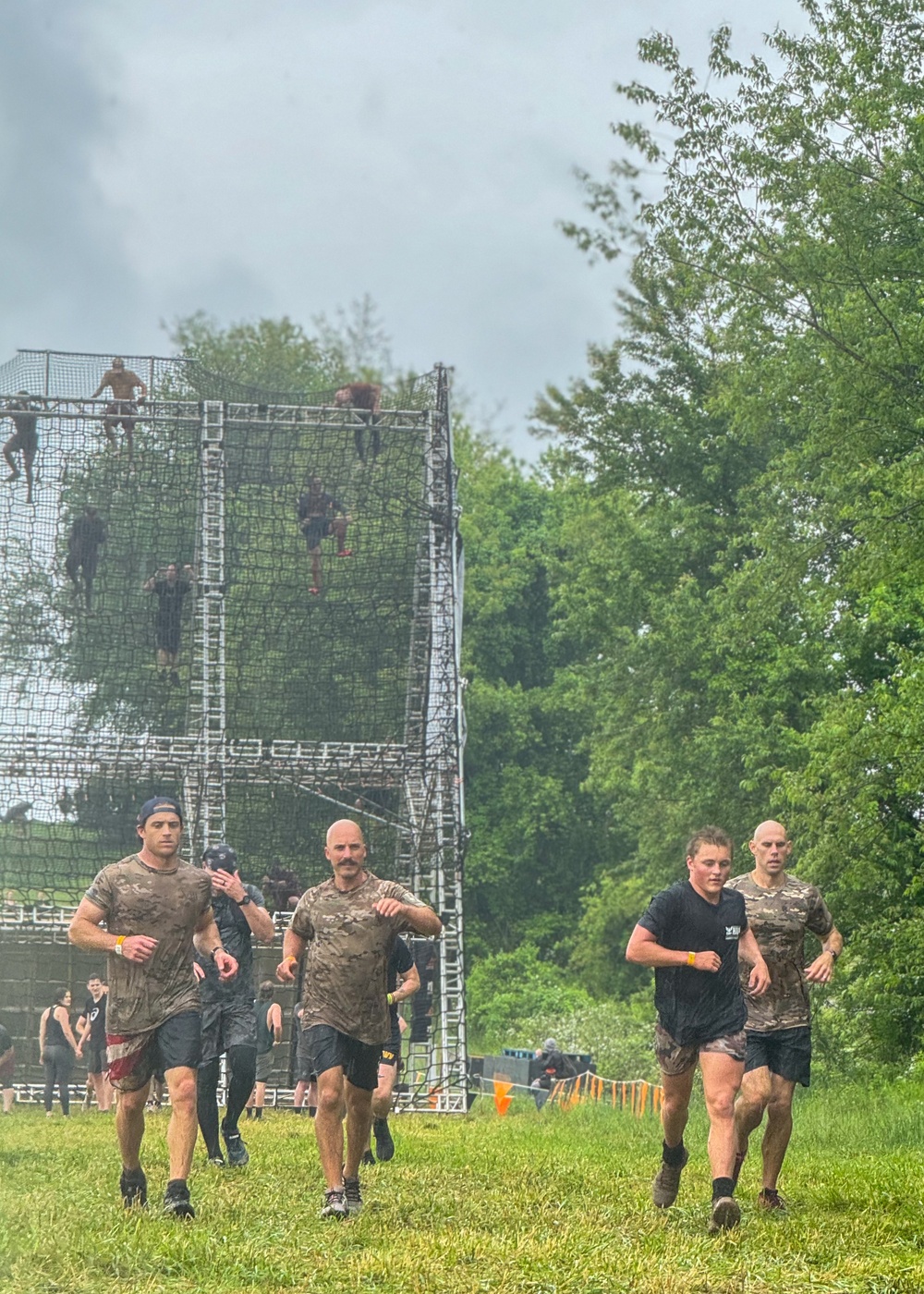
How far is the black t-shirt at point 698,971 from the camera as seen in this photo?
8.62 m

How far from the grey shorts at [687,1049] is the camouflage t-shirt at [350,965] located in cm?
126

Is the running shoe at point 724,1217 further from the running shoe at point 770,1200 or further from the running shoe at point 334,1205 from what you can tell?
the running shoe at point 334,1205

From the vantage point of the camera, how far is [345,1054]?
8.71 meters

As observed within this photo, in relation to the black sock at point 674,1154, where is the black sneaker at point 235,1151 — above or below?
below

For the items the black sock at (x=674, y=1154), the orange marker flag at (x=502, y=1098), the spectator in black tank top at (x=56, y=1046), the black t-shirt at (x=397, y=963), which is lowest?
the orange marker flag at (x=502, y=1098)

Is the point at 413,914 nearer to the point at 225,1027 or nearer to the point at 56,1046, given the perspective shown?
the point at 225,1027

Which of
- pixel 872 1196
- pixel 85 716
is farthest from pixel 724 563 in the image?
pixel 872 1196

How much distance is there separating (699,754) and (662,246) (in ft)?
42.3

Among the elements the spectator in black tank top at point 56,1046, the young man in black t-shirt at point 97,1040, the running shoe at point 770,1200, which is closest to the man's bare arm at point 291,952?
the running shoe at point 770,1200

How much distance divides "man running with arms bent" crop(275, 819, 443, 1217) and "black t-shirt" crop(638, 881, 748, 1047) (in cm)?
103

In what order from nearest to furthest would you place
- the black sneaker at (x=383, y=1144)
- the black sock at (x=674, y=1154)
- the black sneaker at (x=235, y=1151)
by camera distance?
1. the black sock at (x=674, y=1154)
2. the black sneaker at (x=235, y=1151)
3. the black sneaker at (x=383, y=1144)

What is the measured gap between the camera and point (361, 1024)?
871 cm

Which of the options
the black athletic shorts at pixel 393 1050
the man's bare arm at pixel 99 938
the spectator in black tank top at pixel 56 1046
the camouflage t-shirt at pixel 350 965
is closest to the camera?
the man's bare arm at pixel 99 938

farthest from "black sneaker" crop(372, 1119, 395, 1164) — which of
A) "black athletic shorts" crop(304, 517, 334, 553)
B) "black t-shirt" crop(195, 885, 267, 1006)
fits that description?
"black athletic shorts" crop(304, 517, 334, 553)
